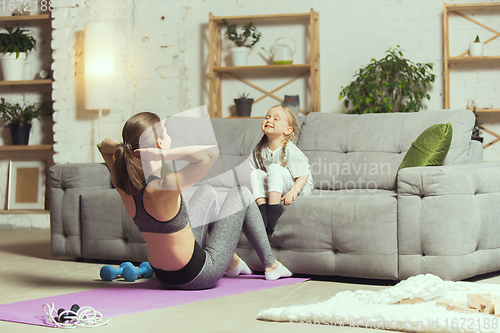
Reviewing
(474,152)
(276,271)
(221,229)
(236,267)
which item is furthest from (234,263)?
(474,152)

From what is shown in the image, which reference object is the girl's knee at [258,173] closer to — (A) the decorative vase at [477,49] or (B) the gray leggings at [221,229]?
(B) the gray leggings at [221,229]

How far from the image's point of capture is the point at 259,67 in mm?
4398

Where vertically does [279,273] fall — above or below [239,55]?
below

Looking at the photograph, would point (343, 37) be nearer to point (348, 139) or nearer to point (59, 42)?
point (348, 139)

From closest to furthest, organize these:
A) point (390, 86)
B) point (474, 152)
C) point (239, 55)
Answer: point (474, 152)
point (390, 86)
point (239, 55)

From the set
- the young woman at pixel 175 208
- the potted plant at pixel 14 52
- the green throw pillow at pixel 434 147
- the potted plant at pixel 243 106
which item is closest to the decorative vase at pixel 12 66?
the potted plant at pixel 14 52

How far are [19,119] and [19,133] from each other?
13 centimetres

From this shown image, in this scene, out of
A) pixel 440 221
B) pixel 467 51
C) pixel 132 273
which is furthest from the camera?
pixel 467 51

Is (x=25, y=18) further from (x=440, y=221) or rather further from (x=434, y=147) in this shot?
(x=440, y=221)

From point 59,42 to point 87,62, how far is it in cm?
43

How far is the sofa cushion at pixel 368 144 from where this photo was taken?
2.81 metres

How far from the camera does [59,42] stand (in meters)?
4.62

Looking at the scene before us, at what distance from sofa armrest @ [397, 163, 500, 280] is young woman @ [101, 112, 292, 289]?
634 millimetres

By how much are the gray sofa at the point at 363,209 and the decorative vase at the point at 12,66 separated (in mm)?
2113
